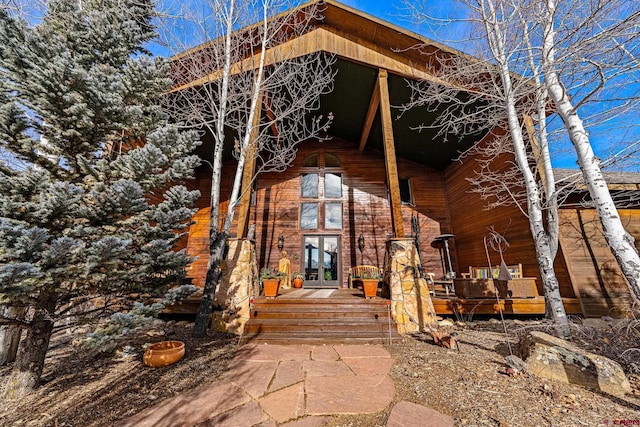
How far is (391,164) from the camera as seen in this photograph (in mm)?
5523

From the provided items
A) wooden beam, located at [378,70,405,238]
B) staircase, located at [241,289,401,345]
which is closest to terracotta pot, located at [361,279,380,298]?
staircase, located at [241,289,401,345]

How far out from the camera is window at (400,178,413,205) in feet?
31.0

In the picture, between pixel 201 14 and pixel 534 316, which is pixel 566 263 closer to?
pixel 534 316

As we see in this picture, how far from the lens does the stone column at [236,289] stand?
14.2ft

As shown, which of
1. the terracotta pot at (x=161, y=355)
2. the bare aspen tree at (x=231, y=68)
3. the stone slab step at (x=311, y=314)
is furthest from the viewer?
the bare aspen tree at (x=231, y=68)

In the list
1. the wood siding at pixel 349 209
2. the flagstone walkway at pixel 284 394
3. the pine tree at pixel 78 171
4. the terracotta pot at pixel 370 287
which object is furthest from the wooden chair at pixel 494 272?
the pine tree at pixel 78 171

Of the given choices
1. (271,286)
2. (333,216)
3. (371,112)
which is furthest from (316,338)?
(371,112)

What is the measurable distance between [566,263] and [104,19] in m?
9.02

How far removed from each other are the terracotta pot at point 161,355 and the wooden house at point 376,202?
93.5 inches

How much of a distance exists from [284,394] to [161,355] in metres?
1.78

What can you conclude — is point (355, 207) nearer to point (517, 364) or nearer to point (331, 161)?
point (331, 161)

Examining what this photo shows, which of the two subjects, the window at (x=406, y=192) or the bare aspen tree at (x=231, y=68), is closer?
the bare aspen tree at (x=231, y=68)

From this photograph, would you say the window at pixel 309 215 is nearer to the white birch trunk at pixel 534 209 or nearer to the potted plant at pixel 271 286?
the potted plant at pixel 271 286

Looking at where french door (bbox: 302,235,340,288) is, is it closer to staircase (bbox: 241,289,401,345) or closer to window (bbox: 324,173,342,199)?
window (bbox: 324,173,342,199)
